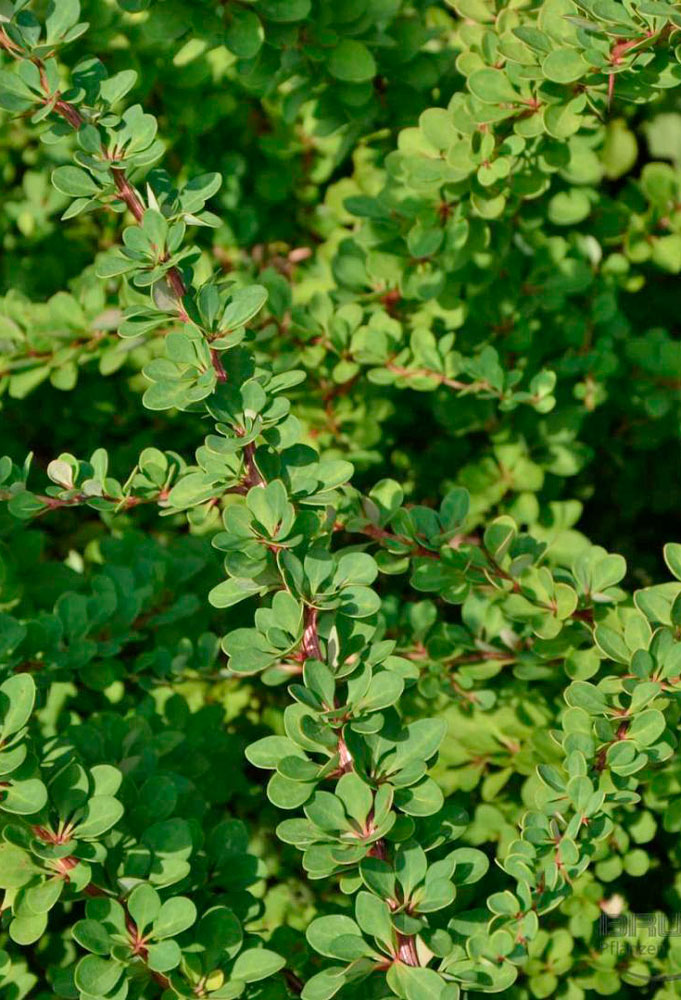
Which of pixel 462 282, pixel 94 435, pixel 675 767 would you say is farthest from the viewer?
pixel 94 435

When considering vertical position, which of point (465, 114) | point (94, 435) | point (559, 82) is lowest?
point (94, 435)

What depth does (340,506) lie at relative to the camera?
4.71 ft

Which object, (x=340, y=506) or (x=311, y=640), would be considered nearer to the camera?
(x=311, y=640)

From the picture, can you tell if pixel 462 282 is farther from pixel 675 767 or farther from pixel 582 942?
pixel 582 942

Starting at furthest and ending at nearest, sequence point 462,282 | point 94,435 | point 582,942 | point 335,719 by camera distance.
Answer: point 94,435
point 462,282
point 582,942
point 335,719

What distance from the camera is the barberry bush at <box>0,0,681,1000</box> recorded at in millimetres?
1146

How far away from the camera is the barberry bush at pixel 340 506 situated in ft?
3.76

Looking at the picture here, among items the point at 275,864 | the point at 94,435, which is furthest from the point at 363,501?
the point at 94,435

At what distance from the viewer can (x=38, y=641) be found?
55.7 inches

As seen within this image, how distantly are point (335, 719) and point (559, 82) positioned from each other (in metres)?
0.77

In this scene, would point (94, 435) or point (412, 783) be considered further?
point (94, 435)

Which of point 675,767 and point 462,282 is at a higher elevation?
point 462,282

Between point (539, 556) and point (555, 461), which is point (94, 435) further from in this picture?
point (539, 556)

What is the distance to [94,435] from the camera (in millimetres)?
2117
